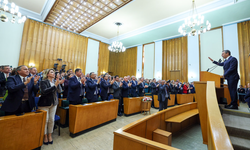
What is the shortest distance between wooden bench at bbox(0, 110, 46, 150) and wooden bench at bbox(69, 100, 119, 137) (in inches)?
23.1

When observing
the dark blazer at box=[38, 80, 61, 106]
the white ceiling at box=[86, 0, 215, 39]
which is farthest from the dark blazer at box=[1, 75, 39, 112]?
the white ceiling at box=[86, 0, 215, 39]

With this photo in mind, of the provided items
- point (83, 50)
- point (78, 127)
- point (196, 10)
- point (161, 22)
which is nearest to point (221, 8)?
point (196, 10)

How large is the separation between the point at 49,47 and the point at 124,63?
283 inches

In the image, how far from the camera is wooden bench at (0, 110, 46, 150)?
165 cm

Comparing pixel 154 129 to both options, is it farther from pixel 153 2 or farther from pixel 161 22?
pixel 161 22

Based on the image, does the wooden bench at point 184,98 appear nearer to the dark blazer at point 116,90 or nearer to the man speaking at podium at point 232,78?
the dark blazer at point 116,90

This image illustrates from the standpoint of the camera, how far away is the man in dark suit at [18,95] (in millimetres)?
1815

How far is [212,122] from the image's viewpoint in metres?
1.12

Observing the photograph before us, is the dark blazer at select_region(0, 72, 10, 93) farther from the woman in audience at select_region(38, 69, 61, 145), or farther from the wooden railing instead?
the wooden railing

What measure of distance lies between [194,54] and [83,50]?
8592 millimetres

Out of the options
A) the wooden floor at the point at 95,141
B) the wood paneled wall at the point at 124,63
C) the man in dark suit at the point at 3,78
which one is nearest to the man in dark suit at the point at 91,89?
the wooden floor at the point at 95,141

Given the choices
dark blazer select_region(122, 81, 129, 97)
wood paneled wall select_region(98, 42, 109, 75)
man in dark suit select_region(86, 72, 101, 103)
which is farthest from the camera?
wood paneled wall select_region(98, 42, 109, 75)

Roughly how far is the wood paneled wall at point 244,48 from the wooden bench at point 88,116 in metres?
8.17

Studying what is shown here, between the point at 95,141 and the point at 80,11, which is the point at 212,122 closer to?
the point at 95,141
